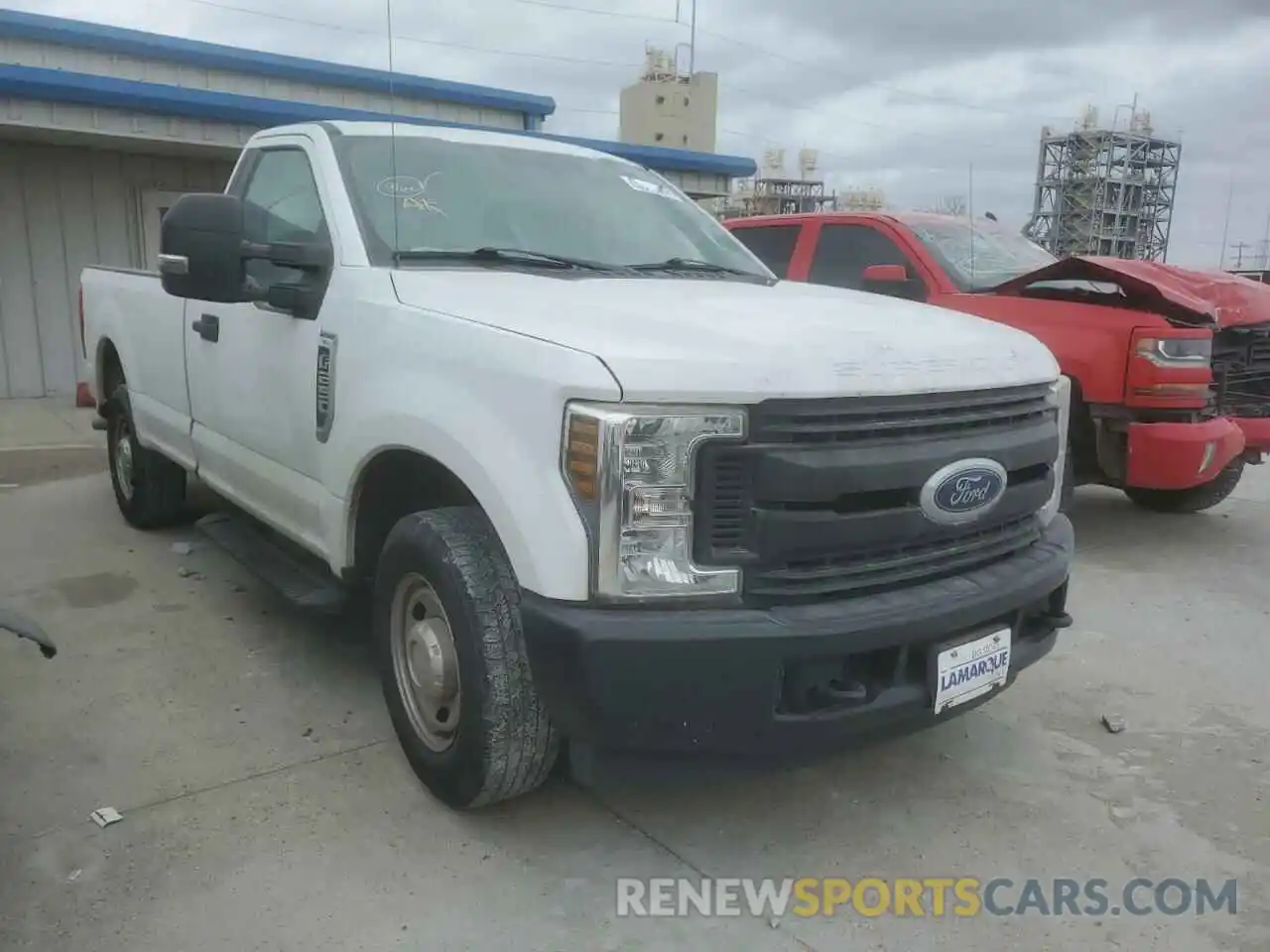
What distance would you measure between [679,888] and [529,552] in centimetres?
99

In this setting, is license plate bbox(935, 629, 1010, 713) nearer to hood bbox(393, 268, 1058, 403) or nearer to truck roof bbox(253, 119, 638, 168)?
hood bbox(393, 268, 1058, 403)

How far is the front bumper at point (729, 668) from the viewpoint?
7.46ft

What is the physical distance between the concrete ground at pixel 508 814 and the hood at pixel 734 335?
1.28 metres

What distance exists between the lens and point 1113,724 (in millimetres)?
3611

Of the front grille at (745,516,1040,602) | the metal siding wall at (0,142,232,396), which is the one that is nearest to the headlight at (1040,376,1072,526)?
the front grille at (745,516,1040,602)

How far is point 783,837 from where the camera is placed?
288 centimetres

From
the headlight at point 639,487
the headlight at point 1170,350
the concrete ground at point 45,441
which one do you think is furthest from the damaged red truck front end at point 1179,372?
the concrete ground at point 45,441

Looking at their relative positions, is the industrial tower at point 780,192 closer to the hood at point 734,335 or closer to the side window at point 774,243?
the side window at point 774,243

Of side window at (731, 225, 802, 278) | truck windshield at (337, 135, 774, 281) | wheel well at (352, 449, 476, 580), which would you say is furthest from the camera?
side window at (731, 225, 802, 278)

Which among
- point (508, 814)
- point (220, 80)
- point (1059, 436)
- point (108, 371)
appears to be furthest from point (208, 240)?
point (220, 80)

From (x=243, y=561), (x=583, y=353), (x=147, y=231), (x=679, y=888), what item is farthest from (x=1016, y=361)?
(x=147, y=231)

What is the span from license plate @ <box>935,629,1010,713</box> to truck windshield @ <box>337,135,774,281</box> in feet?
5.51

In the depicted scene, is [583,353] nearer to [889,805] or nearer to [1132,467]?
[889,805]

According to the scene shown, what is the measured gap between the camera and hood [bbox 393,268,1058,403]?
7.58 feet
